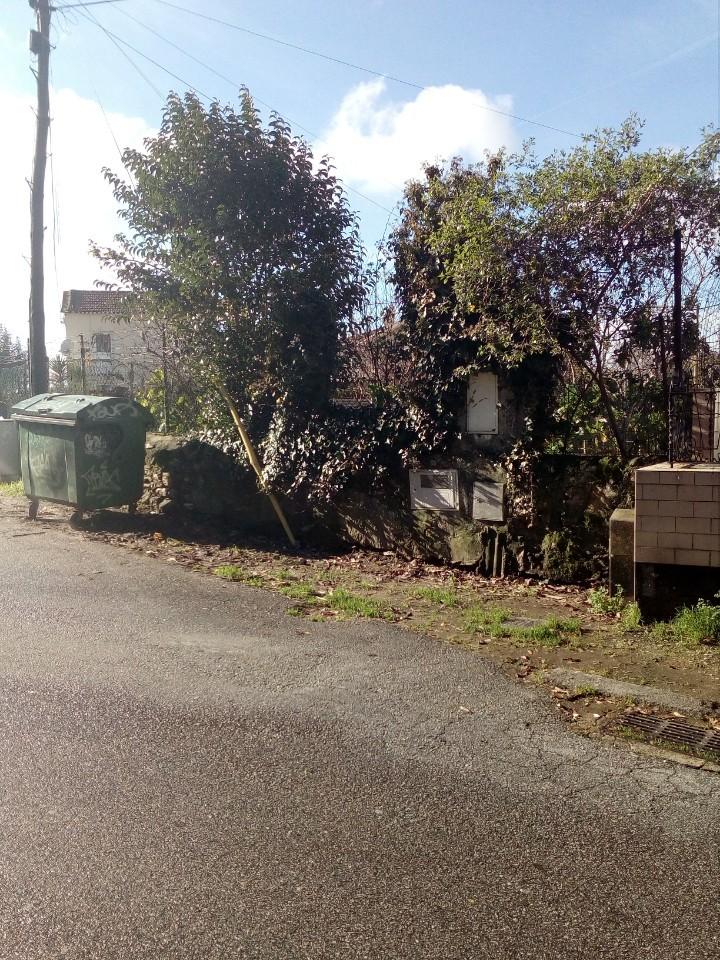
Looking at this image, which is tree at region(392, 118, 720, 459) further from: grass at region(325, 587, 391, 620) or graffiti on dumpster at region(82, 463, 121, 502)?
graffiti on dumpster at region(82, 463, 121, 502)

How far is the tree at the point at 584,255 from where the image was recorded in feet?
22.6

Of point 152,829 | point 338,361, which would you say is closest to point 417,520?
point 338,361

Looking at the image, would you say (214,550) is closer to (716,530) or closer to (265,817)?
(716,530)

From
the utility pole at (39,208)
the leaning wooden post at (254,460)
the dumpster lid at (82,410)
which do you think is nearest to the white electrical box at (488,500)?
the leaning wooden post at (254,460)

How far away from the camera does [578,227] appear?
7059 millimetres

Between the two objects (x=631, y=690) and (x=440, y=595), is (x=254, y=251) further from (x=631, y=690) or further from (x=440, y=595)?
(x=631, y=690)

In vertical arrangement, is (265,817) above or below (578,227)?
below

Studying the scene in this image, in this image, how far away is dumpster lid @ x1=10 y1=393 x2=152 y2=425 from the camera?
33.9ft

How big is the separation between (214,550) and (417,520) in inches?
92.5

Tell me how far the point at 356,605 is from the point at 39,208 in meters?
10.8

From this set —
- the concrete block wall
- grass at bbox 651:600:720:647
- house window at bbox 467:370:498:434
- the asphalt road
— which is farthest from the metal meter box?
grass at bbox 651:600:720:647

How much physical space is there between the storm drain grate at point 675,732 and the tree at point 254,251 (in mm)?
6016

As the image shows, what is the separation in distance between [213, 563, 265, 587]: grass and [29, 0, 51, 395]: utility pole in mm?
7436

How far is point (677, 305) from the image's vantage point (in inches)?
267
